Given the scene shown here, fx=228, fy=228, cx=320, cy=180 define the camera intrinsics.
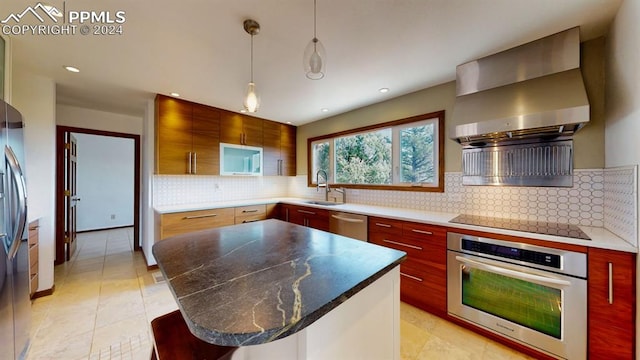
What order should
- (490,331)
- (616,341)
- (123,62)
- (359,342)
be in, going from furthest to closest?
(123,62), (490,331), (616,341), (359,342)

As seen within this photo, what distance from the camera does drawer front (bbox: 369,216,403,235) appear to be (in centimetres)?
232

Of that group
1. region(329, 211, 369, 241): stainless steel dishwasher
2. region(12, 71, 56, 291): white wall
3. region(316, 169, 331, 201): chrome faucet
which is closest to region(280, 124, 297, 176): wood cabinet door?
region(316, 169, 331, 201): chrome faucet

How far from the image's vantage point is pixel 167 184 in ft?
10.6

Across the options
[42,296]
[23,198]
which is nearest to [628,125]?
[23,198]

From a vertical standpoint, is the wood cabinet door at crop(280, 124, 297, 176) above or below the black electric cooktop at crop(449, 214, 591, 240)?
above

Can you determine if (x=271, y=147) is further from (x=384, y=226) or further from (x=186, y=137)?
(x=384, y=226)

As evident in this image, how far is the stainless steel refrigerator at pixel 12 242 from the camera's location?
1.30 meters

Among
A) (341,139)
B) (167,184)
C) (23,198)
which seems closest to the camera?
(23,198)

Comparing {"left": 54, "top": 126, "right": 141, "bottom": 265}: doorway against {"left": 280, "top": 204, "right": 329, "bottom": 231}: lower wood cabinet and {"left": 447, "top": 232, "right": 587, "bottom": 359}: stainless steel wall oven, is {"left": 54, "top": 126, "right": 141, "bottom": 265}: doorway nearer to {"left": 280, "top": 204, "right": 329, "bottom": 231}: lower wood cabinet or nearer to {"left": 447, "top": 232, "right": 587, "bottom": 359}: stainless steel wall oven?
{"left": 280, "top": 204, "right": 329, "bottom": 231}: lower wood cabinet

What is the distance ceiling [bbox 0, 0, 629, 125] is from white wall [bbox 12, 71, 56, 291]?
182 mm

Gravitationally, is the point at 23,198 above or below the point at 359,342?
above

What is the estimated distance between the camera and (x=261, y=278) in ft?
2.93

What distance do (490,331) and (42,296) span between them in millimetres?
4282

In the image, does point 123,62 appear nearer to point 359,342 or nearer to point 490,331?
point 359,342
